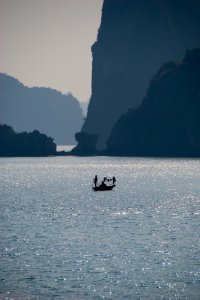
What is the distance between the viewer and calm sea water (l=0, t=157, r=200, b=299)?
141ft

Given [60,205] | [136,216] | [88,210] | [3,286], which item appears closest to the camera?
[3,286]

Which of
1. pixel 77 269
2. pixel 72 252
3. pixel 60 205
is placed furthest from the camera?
pixel 60 205

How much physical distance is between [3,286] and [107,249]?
582 inches

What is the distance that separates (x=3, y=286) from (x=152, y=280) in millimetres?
9996

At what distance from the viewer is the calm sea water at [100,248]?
141ft

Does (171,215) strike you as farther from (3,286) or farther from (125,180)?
(125,180)

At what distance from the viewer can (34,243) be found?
59.1 m

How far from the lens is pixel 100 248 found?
56781 millimetres

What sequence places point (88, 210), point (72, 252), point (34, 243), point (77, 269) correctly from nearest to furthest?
1. point (77, 269)
2. point (72, 252)
3. point (34, 243)
4. point (88, 210)

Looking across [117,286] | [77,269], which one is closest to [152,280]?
[117,286]

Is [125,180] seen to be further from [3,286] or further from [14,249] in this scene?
[3,286]

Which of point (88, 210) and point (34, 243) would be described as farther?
point (88, 210)

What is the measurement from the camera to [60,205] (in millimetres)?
95312

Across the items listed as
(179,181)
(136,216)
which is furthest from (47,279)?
(179,181)
